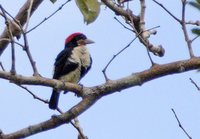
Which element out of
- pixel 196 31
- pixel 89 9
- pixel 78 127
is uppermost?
pixel 89 9

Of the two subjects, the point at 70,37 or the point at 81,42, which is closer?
the point at 81,42

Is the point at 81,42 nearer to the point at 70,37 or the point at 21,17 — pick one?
the point at 70,37

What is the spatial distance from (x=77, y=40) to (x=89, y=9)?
3.59 m

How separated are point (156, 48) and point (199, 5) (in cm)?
66

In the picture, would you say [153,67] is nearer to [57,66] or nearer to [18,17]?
[18,17]

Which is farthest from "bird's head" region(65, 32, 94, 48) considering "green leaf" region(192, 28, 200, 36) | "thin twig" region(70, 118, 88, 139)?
"thin twig" region(70, 118, 88, 139)

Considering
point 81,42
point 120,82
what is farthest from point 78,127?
point 81,42

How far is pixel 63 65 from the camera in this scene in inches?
242

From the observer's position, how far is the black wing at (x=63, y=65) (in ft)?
20.0

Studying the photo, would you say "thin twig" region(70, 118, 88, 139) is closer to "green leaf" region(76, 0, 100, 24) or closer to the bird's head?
"green leaf" region(76, 0, 100, 24)

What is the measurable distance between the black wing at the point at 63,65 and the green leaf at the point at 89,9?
9.39 ft

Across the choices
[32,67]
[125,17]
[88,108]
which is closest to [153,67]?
[88,108]

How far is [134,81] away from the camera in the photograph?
3.16 meters

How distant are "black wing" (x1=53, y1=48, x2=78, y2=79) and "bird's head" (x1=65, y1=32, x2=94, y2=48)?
0.42 meters
